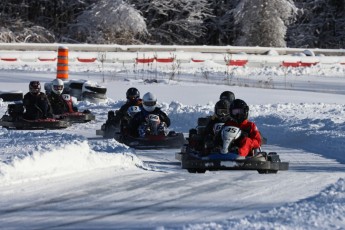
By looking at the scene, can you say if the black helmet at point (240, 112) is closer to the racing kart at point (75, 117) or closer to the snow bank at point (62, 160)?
the snow bank at point (62, 160)

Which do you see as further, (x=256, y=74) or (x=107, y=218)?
(x=256, y=74)

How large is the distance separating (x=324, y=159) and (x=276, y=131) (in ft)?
10.9

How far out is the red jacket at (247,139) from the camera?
427 inches

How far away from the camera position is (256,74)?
3083cm

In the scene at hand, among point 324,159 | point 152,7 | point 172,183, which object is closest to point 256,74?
point 152,7

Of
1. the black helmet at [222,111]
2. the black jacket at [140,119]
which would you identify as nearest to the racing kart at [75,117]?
the black jacket at [140,119]

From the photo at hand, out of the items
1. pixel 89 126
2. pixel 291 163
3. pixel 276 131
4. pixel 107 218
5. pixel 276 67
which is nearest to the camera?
pixel 107 218

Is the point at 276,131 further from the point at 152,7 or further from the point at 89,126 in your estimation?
the point at 152,7

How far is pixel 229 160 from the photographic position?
10.5m

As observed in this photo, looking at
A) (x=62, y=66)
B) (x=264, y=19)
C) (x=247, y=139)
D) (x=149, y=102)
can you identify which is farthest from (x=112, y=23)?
(x=247, y=139)

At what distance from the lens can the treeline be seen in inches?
1613

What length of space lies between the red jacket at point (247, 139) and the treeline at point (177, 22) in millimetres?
28794

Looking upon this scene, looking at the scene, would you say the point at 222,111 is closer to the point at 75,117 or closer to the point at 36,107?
the point at 36,107

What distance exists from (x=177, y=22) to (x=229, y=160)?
112 feet
